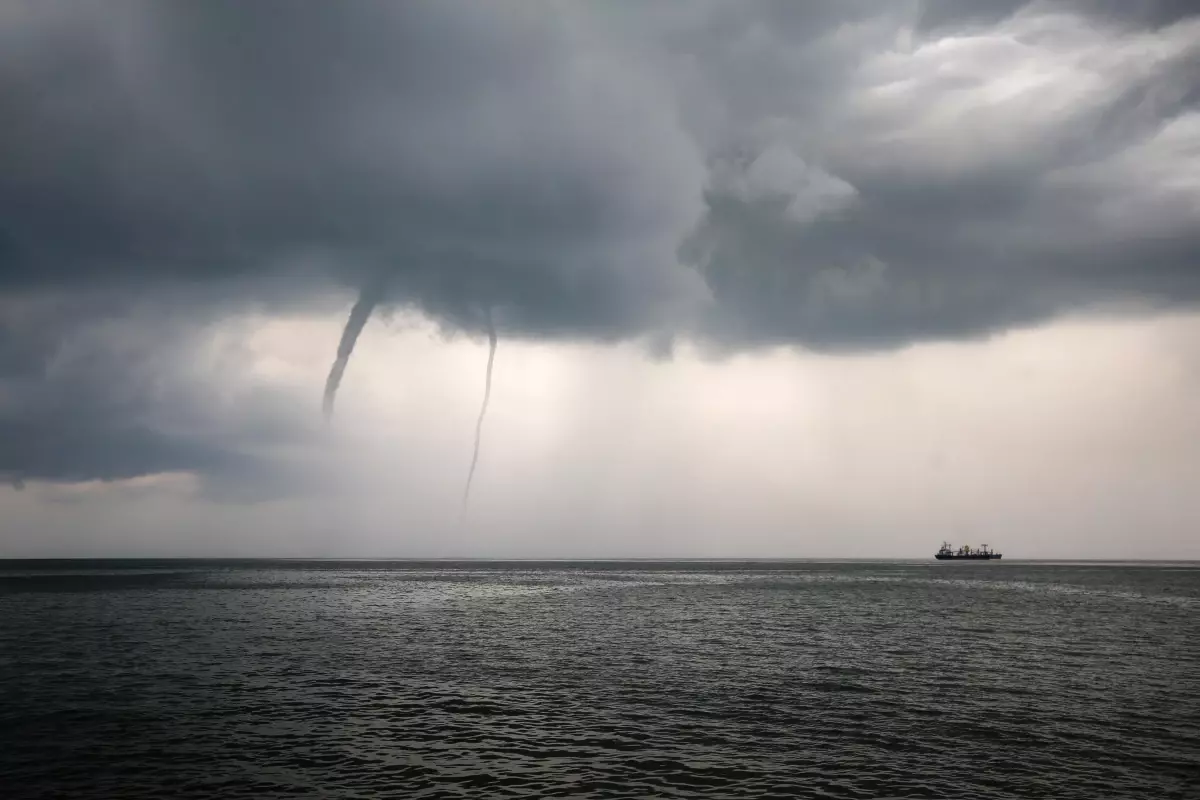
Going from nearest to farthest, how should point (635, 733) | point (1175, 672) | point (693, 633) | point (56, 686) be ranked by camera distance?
1. point (635, 733)
2. point (56, 686)
3. point (1175, 672)
4. point (693, 633)

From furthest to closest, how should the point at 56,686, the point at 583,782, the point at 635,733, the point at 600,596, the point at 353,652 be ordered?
the point at 600,596, the point at 353,652, the point at 56,686, the point at 635,733, the point at 583,782

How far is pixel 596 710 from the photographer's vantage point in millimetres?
37500

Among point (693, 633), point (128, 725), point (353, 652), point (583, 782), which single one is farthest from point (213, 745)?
point (693, 633)

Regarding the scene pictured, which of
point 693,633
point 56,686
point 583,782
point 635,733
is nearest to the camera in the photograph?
point 583,782

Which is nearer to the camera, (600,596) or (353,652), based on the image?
(353,652)

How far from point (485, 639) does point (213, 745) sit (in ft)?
116

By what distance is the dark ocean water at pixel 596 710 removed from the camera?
2677 cm

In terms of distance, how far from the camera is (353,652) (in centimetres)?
5684

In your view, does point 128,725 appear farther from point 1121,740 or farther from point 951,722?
point 1121,740

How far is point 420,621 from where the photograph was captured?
81.4 meters

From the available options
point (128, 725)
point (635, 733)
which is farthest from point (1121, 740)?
point (128, 725)

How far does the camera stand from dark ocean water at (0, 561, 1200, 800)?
26766 mm

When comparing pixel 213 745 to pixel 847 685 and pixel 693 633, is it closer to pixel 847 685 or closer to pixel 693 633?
pixel 847 685

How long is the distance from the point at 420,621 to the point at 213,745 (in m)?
51.5
